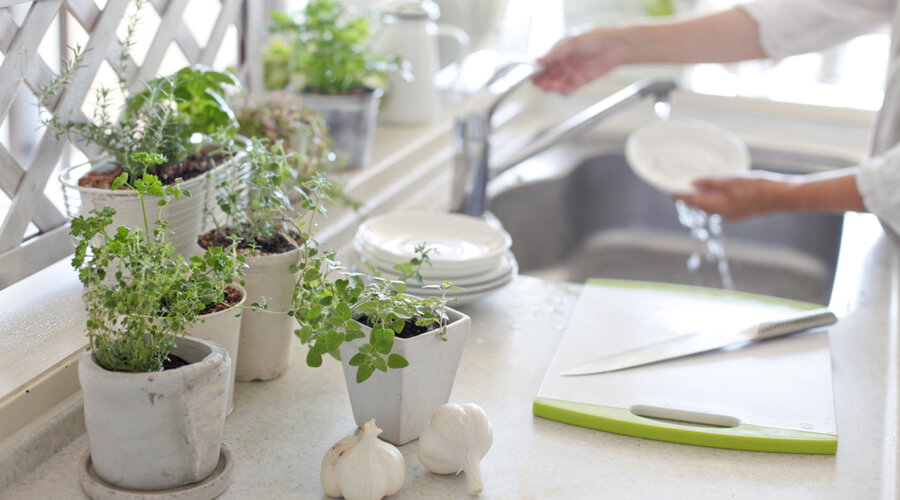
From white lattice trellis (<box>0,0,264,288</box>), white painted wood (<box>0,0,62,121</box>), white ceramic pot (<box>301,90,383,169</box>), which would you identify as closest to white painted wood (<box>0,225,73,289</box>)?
white lattice trellis (<box>0,0,264,288</box>)

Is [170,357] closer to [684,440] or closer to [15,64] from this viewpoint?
[15,64]

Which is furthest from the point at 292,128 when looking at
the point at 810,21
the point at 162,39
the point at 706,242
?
the point at 706,242

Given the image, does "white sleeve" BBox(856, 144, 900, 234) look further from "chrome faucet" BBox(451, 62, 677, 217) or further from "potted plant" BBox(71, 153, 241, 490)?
"potted plant" BBox(71, 153, 241, 490)

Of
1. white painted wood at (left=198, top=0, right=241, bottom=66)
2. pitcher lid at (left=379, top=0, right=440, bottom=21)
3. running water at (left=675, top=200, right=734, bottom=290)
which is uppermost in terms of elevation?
white painted wood at (left=198, top=0, right=241, bottom=66)

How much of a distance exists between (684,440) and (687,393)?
0.24ft

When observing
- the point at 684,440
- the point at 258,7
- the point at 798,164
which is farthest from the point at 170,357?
the point at 798,164

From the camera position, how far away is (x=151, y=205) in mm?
756

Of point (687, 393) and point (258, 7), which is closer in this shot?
point (687, 393)

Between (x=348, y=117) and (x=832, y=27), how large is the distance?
87cm

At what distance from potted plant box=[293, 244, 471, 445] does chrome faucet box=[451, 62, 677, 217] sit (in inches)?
19.9

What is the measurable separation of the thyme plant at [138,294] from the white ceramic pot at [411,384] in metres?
0.13

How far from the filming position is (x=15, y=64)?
771mm

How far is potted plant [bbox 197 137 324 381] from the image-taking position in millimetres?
745

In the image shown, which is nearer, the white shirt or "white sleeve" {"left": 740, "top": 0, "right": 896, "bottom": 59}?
the white shirt
